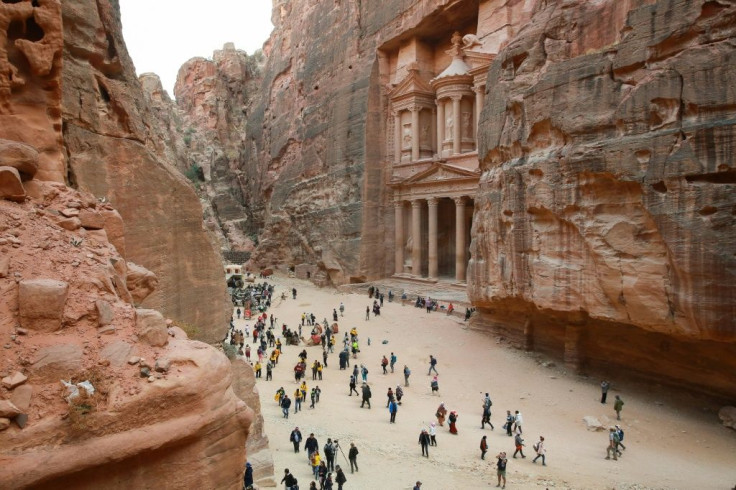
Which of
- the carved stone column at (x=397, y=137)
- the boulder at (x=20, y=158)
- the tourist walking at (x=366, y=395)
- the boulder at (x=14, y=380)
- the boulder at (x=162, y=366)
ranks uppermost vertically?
the carved stone column at (x=397, y=137)

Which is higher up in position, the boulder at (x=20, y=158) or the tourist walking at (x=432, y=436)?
the boulder at (x=20, y=158)

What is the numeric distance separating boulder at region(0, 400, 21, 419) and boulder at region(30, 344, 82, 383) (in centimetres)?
31

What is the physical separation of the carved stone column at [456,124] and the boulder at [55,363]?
31.3m

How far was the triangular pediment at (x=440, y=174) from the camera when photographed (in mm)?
31594

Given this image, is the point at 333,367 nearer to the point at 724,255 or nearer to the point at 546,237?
the point at 546,237

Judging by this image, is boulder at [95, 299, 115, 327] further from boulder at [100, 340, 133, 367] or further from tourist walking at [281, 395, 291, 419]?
tourist walking at [281, 395, 291, 419]

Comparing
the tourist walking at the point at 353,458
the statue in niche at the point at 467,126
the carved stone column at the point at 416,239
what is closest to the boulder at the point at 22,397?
the tourist walking at the point at 353,458

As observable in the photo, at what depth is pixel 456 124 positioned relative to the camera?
3350 centimetres

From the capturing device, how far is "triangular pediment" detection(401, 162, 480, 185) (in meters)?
31.6

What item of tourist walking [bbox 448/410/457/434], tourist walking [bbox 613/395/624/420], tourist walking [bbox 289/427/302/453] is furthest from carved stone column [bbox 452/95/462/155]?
tourist walking [bbox 289/427/302/453]

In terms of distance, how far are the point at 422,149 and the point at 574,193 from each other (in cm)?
2112

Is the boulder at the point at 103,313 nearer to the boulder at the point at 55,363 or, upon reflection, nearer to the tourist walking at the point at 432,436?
the boulder at the point at 55,363

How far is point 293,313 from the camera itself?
30344mm

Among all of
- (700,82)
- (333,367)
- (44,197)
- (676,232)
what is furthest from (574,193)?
(44,197)
